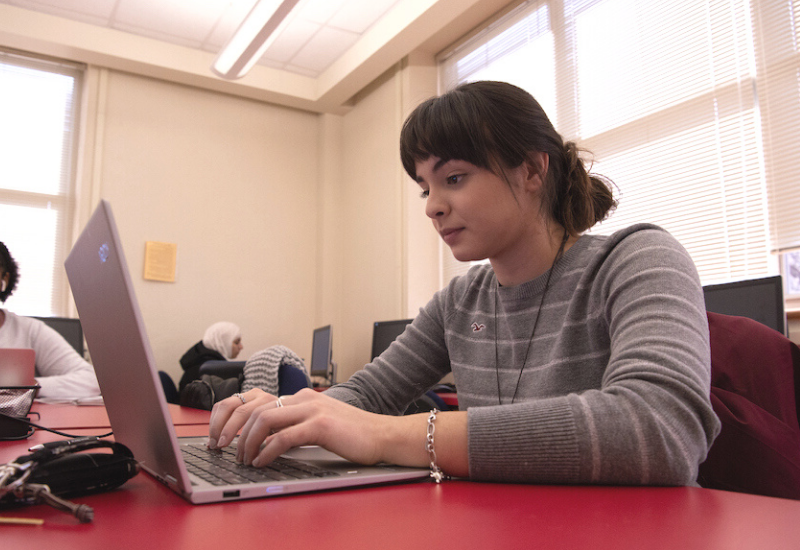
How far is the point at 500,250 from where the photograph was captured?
108 centimetres

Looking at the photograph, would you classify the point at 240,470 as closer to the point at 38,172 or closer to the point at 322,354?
the point at 322,354

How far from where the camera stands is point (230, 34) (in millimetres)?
4141

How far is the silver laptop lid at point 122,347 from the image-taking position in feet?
1.67

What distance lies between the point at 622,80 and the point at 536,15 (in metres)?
0.79

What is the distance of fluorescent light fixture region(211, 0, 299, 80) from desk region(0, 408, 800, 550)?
2919 millimetres

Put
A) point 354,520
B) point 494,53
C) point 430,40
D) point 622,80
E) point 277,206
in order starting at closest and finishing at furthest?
point 354,520, point 622,80, point 494,53, point 430,40, point 277,206

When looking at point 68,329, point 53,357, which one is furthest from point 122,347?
point 68,329

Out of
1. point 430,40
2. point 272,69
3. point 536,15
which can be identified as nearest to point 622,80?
point 536,15

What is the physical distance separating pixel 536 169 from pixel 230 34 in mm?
3651

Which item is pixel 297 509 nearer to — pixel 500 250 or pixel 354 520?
pixel 354 520

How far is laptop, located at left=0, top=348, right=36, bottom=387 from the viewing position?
4.11ft

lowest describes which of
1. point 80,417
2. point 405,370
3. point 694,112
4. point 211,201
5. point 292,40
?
point 80,417

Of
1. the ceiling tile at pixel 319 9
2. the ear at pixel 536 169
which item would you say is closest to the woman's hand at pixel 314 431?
the ear at pixel 536 169

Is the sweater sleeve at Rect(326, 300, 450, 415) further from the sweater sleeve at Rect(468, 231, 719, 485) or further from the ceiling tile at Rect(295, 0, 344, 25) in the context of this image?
the ceiling tile at Rect(295, 0, 344, 25)
